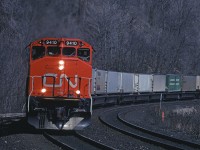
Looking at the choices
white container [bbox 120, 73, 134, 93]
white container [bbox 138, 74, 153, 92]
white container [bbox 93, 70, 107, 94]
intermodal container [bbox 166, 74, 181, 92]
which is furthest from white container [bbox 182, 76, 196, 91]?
white container [bbox 93, 70, 107, 94]

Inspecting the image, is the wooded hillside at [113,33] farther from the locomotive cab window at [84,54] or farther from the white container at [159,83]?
the white container at [159,83]

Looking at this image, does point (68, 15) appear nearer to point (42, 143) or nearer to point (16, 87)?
point (42, 143)

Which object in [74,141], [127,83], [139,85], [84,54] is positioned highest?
[84,54]

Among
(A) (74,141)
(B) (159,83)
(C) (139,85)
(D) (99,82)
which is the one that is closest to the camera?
(A) (74,141)

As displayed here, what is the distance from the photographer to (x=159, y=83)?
41.2 metres

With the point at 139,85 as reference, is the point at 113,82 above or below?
above

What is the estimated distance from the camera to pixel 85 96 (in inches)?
614

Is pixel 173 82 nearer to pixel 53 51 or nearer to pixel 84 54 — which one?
pixel 84 54

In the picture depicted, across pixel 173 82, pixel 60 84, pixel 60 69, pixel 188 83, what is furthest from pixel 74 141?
pixel 188 83

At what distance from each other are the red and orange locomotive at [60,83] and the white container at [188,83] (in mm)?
30424

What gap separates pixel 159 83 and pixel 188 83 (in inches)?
231

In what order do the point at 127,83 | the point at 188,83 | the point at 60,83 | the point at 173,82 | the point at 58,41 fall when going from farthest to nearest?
1. the point at 188,83
2. the point at 173,82
3. the point at 127,83
4. the point at 60,83
5. the point at 58,41

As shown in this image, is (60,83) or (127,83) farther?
(127,83)

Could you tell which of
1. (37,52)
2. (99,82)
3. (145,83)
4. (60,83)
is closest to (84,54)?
(60,83)
